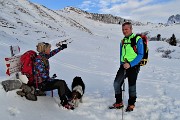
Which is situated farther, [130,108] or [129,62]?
[130,108]

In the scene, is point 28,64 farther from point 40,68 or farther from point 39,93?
point 39,93

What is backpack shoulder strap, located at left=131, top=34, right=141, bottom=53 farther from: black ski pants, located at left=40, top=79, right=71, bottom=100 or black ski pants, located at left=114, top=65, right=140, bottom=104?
black ski pants, located at left=40, top=79, right=71, bottom=100

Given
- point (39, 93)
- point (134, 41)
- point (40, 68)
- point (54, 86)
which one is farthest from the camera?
point (39, 93)

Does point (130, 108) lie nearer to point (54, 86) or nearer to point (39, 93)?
point (54, 86)

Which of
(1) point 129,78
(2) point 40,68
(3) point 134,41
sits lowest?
(1) point 129,78

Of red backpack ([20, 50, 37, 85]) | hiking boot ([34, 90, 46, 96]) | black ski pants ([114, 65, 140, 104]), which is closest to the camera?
red backpack ([20, 50, 37, 85])

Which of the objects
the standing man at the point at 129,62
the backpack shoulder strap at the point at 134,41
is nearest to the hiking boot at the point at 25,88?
the standing man at the point at 129,62

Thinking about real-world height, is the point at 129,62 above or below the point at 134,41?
below

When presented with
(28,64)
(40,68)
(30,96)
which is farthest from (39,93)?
(28,64)

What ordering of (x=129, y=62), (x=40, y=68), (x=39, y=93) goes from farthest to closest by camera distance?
Answer: (x=39, y=93) < (x=40, y=68) < (x=129, y=62)

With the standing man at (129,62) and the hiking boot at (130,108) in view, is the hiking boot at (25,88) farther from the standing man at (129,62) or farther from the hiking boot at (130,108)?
the hiking boot at (130,108)

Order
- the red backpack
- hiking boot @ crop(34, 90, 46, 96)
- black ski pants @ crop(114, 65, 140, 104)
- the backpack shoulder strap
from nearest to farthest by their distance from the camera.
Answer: the backpack shoulder strap → the red backpack → black ski pants @ crop(114, 65, 140, 104) → hiking boot @ crop(34, 90, 46, 96)

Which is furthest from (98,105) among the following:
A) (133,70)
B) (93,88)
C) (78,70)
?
(78,70)

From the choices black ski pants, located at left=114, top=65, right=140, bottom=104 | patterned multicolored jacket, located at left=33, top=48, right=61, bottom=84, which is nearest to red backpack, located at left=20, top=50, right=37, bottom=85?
patterned multicolored jacket, located at left=33, top=48, right=61, bottom=84
